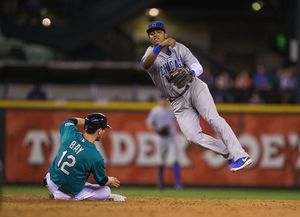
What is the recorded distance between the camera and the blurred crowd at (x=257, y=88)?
20844 millimetres

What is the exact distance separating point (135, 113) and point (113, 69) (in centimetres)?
410

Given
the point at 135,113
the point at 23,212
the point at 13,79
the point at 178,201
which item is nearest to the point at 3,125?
→ the point at 135,113

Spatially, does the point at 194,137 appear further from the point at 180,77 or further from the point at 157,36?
the point at 157,36

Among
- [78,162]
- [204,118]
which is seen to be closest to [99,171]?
[78,162]

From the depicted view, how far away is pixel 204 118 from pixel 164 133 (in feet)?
22.1

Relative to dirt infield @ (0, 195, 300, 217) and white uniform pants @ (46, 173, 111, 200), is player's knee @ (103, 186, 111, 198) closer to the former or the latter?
white uniform pants @ (46, 173, 111, 200)

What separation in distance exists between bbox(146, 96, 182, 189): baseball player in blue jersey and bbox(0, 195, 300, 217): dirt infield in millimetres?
6297

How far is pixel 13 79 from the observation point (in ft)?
77.5

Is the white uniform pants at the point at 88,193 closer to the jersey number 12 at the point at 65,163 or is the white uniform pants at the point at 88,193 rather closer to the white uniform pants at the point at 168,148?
the jersey number 12 at the point at 65,163

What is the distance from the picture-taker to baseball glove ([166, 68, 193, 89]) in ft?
37.6

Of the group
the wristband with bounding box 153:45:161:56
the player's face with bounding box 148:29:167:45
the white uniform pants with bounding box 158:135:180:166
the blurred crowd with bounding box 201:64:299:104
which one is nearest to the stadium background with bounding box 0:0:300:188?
the blurred crowd with bounding box 201:64:299:104

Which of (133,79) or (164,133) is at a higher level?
(133,79)

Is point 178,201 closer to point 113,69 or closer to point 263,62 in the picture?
point 113,69

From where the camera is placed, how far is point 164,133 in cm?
1850
